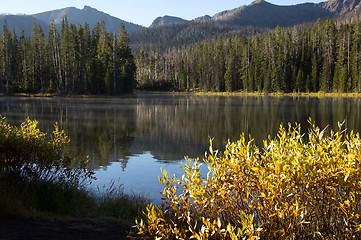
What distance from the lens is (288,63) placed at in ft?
314

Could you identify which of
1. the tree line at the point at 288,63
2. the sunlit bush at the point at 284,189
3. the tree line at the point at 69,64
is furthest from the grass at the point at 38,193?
the tree line at the point at 288,63

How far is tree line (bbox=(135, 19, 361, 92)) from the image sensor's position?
3420 inches

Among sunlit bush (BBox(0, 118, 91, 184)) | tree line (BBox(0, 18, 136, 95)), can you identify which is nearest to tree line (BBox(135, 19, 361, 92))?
tree line (BBox(0, 18, 136, 95))

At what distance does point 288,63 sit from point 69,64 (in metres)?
65.2

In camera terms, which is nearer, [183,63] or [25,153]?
[25,153]

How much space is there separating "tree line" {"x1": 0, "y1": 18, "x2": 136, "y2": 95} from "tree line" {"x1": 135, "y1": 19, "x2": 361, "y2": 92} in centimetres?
4632

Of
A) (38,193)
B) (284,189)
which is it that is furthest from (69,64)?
(284,189)

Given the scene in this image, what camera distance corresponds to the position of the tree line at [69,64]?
65.0 m

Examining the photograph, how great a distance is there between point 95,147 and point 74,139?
91.5 inches

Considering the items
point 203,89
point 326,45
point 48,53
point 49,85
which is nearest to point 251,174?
point 49,85

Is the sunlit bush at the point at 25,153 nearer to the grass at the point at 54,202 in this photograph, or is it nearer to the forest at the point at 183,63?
the grass at the point at 54,202

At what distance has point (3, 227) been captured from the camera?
4695mm

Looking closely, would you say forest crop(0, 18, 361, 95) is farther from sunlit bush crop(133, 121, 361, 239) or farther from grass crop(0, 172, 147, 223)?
sunlit bush crop(133, 121, 361, 239)

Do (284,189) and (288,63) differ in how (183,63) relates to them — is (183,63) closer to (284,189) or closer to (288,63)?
(288,63)
